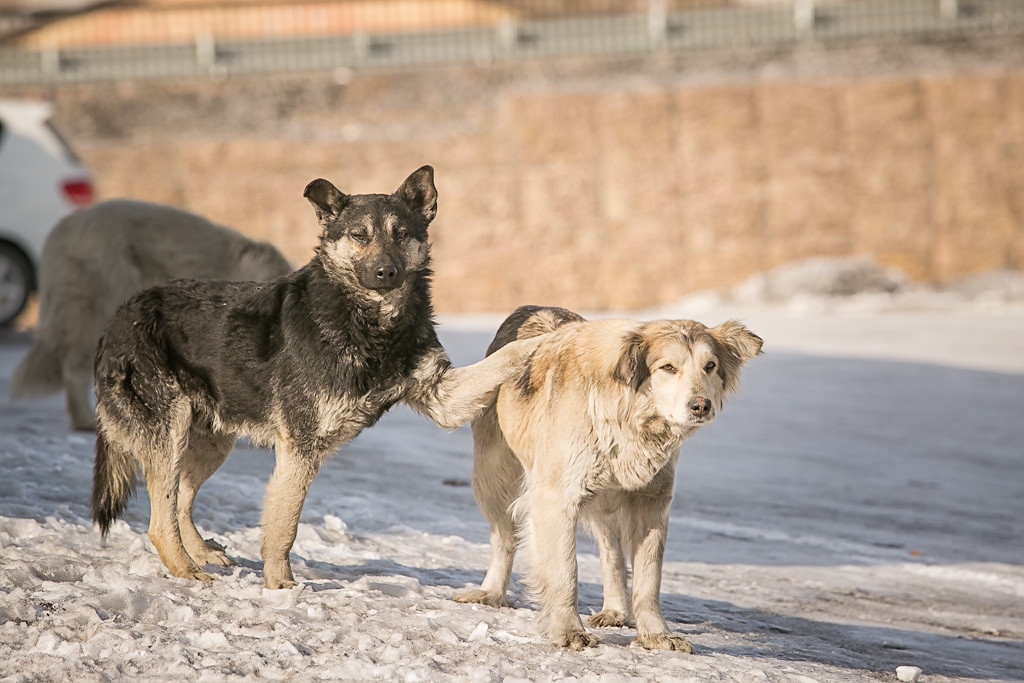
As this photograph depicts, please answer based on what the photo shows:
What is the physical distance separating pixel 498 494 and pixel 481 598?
483mm

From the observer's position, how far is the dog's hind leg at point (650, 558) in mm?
4598

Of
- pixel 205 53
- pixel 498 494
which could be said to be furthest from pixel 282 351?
pixel 205 53

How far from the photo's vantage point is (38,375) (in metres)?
7.89

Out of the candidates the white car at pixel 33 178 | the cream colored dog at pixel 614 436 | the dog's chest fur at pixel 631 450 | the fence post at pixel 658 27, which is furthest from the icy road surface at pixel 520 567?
the fence post at pixel 658 27

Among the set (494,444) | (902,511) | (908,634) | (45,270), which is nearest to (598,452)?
(494,444)

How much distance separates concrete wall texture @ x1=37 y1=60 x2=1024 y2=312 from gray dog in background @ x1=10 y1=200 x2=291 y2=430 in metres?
11.6

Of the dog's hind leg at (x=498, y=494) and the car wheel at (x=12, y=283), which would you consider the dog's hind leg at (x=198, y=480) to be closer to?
the dog's hind leg at (x=498, y=494)

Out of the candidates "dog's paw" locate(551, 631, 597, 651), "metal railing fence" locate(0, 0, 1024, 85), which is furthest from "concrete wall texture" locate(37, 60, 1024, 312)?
"dog's paw" locate(551, 631, 597, 651)

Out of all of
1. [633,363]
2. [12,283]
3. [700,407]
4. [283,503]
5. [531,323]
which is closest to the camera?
[700,407]

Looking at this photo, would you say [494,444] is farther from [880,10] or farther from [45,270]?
[880,10]

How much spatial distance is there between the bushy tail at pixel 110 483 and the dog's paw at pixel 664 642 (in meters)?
2.49

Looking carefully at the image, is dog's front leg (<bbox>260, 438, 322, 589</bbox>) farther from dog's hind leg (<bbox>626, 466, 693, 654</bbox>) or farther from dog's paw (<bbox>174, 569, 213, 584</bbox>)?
dog's hind leg (<bbox>626, 466, 693, 654</bbox>)

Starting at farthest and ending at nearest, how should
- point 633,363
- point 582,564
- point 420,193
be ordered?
1. point 582,564
2. point 420,193
3. point 633,363

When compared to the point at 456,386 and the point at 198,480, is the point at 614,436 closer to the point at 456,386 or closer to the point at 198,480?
the point at 456,386
